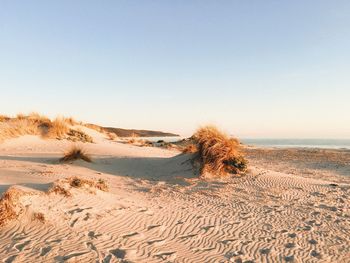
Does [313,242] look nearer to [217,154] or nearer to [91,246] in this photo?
[91,246]

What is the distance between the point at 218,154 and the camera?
977cm

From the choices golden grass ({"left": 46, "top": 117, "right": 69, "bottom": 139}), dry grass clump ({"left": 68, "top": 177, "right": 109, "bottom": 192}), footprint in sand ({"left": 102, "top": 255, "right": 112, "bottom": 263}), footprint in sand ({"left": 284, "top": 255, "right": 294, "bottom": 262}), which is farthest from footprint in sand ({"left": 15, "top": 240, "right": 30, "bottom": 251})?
golden grass ({"left": 46, "top": 117, "right": 69, "bottom": 139})

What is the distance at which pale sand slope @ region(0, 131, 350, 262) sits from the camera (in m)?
4.29

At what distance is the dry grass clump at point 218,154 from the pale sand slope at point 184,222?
0.56 metres

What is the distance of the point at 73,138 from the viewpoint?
15.6 m

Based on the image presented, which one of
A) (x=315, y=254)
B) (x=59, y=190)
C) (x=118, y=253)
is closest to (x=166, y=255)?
(x=118, y=253)

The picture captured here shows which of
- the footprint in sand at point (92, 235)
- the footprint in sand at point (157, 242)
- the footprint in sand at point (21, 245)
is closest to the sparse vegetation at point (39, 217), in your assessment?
the footprint in sand at point (21, 245)

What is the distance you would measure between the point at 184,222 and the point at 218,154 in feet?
14.4

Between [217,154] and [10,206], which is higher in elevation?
[217,154]

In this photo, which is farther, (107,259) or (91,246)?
(91,246)

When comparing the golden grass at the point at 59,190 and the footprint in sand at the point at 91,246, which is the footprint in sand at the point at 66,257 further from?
the golden grass at the point at 59,190

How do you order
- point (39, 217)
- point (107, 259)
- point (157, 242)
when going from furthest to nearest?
point (39, 217), point (157, 242), point (107, 259)

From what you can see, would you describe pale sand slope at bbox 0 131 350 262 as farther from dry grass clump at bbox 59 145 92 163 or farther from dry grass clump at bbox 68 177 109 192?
dry grass clump at bbox 59 145 92 163

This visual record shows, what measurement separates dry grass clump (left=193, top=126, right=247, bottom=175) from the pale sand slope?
56cm
